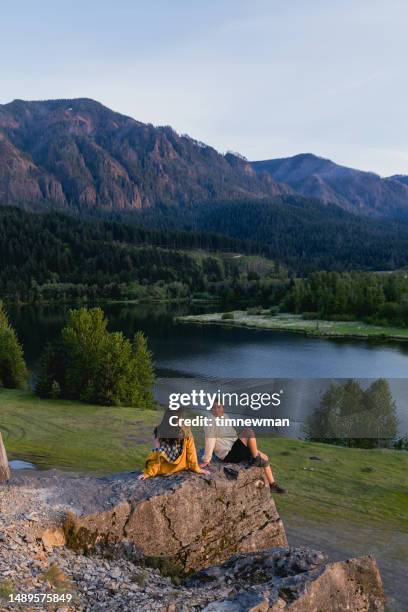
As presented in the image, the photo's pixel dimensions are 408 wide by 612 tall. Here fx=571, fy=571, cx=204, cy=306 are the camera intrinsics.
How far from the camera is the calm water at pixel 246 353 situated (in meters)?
73.9

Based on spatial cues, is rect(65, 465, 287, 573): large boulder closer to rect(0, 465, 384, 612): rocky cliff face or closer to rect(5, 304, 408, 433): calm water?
rect(0, 465, 384, 612): rocky cliff face

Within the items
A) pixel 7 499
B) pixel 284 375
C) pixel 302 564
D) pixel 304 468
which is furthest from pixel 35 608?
pixel 284 375

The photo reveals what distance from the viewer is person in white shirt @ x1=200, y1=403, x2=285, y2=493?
14.1 m

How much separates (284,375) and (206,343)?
104 feet

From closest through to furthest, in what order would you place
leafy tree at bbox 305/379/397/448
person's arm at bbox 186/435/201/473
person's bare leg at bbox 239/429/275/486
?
person's arm at bbox 186/435/201/473 → person's bare leg at bbox 239/429/275/486 → leafy tree at bbox 305/379/397/448

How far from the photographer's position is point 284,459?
2756 cm

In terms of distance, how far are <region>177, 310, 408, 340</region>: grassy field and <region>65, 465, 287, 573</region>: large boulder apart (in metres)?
108

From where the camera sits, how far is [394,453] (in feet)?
99.0

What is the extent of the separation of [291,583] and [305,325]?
12469 centimetres

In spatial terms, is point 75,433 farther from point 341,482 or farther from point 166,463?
point 166,463

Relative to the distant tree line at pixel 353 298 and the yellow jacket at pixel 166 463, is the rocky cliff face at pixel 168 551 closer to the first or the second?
the yellow jacket at pixel 166 463

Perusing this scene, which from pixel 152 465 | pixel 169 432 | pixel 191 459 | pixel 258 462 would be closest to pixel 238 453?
pixel 258 462

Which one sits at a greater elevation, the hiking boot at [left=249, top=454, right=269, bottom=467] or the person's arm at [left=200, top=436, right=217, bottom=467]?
the person's arm at [left=200, top=436, right=217, bottom=467]

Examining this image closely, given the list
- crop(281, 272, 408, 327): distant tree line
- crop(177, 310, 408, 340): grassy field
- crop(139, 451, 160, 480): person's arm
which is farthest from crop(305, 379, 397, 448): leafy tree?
crop(281, 272, 408, 327): distant tree line
